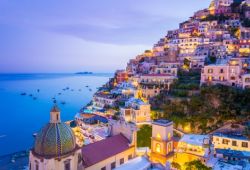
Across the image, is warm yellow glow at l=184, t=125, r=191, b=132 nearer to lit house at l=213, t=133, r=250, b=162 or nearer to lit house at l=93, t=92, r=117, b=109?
lit house at l=213, t=133, r=250, b=162

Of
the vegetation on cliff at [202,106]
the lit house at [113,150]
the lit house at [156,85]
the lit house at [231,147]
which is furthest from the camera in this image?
the lit house at [156,85]

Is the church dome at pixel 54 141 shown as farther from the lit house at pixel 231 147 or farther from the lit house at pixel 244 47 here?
the lit house at pixel 244 47

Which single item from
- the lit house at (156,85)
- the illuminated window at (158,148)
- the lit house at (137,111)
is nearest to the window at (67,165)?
the illuminated window at (158,148)

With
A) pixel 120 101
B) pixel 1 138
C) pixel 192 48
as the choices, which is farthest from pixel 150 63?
pixel 1 138

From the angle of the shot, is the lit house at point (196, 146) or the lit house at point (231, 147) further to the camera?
the lit house at point (196, 146)

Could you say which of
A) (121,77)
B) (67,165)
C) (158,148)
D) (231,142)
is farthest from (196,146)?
(121,77)

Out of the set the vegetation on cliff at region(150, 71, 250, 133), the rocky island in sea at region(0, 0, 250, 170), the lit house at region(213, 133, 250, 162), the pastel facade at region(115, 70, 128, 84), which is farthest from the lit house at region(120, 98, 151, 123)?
the pastel facade at region(115, 70, 128, 84)
